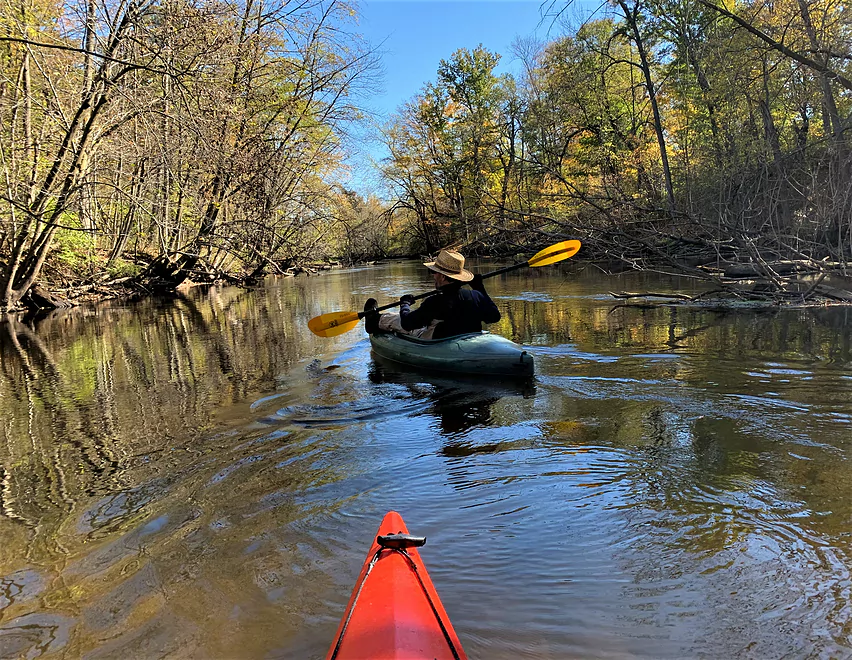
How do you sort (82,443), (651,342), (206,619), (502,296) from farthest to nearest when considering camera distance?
(502,296) → (651,342) → (82,443) → (206,619)

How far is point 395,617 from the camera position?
1581 millimetres

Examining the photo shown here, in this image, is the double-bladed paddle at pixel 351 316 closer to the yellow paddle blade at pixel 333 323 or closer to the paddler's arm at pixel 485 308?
the yellow paddle blade at pixel 333 323

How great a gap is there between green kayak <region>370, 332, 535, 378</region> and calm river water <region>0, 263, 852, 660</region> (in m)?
0.21

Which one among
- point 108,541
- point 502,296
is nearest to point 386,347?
point 108,541

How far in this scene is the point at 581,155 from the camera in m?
22.6

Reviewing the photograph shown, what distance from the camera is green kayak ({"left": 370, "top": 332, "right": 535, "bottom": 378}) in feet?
17.5

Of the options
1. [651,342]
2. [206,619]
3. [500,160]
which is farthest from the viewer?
[500,160]

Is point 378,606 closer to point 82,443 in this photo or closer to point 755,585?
point 755,585

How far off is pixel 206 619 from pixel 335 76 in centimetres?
1677

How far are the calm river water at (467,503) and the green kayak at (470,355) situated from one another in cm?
21

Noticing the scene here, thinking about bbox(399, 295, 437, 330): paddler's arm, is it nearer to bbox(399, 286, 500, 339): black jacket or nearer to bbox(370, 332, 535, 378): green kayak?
bbox(399, 286, 500, 339): black jacket

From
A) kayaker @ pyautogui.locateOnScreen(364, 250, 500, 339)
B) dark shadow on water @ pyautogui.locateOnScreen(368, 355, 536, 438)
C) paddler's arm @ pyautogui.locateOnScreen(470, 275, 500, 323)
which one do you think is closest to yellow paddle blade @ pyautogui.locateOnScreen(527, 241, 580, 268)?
kayaker @ pyautogui.locateOnScreen(364, 250, 500, 339)

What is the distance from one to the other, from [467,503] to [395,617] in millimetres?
1439

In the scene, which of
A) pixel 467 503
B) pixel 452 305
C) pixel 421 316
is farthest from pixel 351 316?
pixel 467 503
